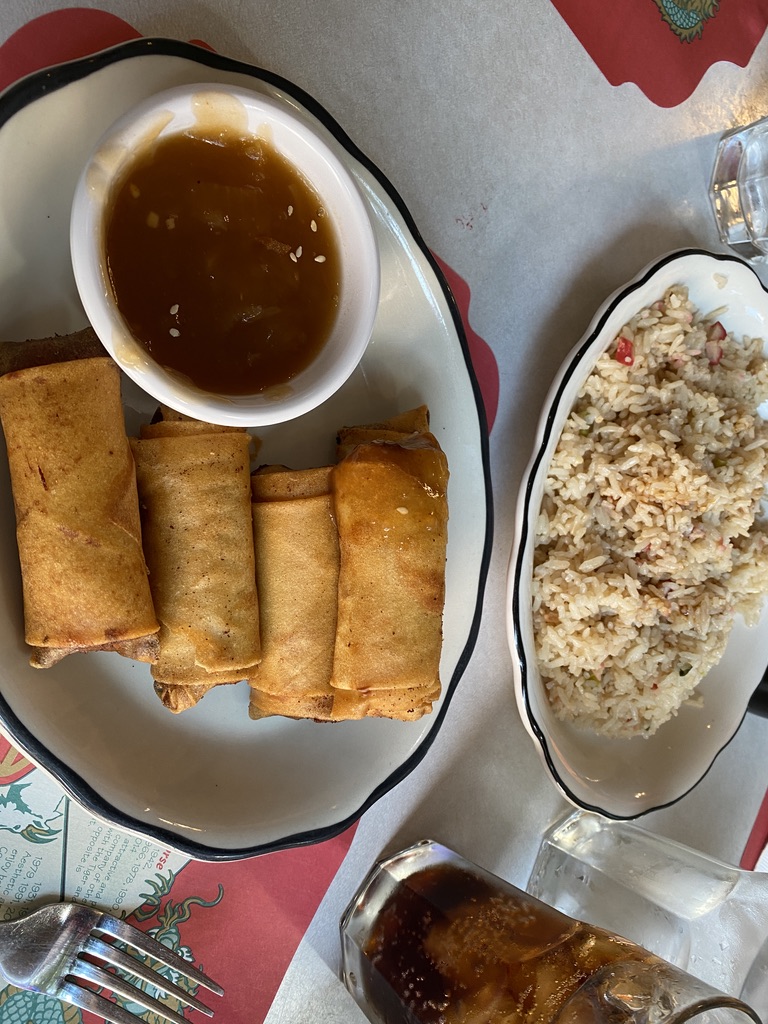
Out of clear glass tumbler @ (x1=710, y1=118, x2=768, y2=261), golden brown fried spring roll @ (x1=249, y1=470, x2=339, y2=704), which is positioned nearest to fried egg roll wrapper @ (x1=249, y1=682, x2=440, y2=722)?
golden brown fried spring roll @ (x1=249, y1=470, x2=339, y2=704)

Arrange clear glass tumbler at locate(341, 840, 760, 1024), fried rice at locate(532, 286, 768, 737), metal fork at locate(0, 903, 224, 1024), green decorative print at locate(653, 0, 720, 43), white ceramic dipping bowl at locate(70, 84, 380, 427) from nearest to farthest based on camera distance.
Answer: white ceramic dipping bowl at locate(70, 84, 380, 427)
clear glass tumbler at locate(341, 840, 760, 1024)
metal fork at locate(0, 903, 224, 1024)
fried rice at locate(532, 286, 768, 737)
green decorative print at locate(653, 0, 720, 43)

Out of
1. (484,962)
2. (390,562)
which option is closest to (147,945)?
(484,962)

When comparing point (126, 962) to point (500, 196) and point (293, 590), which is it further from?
point (500, 196)

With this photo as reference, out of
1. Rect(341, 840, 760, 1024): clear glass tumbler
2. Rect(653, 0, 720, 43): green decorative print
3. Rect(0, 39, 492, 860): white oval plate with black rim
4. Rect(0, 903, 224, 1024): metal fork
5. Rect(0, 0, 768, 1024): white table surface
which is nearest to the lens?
Rect(0, 39, 492, 860): white oval plate with black rim

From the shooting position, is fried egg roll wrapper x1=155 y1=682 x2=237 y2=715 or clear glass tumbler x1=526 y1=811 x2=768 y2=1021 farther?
clear glass tumbler x1=526 y1=811 x2=768 y2=1021

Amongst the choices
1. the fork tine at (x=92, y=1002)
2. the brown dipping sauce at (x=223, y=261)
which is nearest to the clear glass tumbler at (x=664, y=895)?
the fork tine at (x=92, y=1002)

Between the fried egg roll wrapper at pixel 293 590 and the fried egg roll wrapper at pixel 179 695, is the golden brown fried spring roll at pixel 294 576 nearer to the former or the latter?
the fried egg roll wrapper at pixel 293 590

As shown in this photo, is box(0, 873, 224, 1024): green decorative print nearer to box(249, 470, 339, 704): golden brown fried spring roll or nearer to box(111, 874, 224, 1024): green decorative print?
box(111, 874, 224, 1024): green decorative print

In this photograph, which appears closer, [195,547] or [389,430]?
[195,547]
